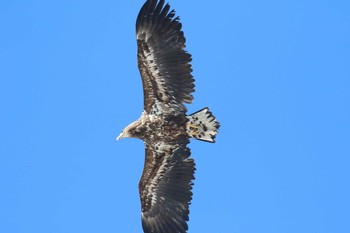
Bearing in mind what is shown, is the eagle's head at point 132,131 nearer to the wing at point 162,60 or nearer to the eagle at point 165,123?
the eagle at point 165,123

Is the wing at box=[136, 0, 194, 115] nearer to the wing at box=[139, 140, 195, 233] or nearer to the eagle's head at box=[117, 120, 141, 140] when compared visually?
the eagle's head at box=[117, 120, 141, 140]

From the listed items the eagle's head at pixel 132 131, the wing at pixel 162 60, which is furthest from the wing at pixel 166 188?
the wing at pixel 162 60

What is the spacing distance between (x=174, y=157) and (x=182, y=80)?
2.24 metres

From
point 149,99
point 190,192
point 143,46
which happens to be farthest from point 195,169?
point 143,46

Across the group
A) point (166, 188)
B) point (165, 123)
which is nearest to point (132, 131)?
point (165, 123)

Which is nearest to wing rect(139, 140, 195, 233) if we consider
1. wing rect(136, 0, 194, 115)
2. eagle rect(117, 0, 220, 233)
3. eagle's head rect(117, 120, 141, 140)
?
eagle rect(117, 0, 220, 233)

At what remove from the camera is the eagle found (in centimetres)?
2000

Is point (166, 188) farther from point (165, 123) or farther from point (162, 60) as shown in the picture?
point (162, 60)

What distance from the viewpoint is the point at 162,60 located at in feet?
66.1

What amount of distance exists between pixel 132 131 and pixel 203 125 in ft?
6.17

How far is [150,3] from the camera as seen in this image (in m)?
20.0

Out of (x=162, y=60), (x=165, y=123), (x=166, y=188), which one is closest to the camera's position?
(x=162, y=60)

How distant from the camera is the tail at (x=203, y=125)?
67.1 feet

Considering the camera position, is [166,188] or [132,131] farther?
[166,188]
